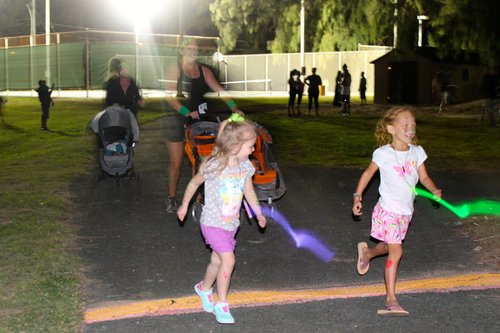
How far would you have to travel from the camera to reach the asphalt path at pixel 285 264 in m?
5.30

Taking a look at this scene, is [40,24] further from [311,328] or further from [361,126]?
[311,328]

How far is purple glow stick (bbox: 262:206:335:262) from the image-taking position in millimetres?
7277

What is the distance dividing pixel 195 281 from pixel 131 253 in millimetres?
1210

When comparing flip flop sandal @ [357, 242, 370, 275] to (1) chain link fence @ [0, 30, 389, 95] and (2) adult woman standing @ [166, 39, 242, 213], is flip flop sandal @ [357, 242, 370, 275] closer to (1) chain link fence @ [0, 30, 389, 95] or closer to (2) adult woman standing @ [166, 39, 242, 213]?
(2) adult woman standing @ [166, 39, 242, 213]

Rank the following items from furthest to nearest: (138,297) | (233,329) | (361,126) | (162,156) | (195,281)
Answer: (361,126) < (162,156) < (195,281) < (138,297) < (233,329)

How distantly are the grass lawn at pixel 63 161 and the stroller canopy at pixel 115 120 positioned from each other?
1.09 m

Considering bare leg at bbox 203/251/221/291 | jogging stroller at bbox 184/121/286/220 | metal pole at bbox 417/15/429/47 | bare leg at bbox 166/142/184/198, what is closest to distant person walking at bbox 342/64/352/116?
metal pole at bbox 417/15/429/47

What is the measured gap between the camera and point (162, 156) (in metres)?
15.2

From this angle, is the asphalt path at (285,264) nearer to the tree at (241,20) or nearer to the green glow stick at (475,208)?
the green glow stick at (475,208)

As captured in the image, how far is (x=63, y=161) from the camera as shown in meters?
14.6

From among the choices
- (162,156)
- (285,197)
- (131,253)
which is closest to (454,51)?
(162,156)

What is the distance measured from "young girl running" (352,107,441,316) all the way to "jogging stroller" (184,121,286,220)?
2.58m

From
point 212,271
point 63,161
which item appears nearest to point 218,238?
point 212,271

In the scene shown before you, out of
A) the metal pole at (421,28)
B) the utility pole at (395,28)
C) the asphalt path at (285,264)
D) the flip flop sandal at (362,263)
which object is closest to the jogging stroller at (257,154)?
the asphalt path at (285,264)
